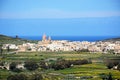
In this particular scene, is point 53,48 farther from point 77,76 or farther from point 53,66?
point 77,76

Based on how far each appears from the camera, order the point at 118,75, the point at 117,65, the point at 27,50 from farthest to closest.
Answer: the point at 27,50, the point at 117,65, the point at 118,75

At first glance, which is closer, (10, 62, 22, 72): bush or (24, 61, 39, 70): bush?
(10, 62, 22, 72): bush

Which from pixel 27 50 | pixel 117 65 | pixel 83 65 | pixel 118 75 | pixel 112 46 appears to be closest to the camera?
pixel 118 75

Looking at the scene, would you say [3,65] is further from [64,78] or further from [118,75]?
[118,75]

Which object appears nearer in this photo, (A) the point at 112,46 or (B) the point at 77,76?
(B) the point at 77,76

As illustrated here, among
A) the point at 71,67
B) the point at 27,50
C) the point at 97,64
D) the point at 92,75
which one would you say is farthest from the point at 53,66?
the point at 27,50

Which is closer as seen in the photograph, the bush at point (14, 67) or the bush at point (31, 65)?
the bush at point (14, 67)

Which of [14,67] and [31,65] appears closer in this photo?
[14,67]

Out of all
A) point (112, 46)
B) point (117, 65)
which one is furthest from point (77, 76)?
point (112, 46)

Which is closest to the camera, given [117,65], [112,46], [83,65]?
[117,65]
